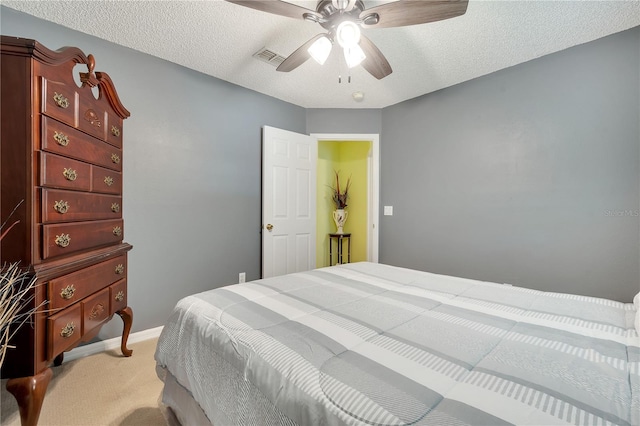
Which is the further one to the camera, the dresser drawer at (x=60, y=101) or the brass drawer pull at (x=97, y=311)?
the brass drawer pull at (x=97, y=311)

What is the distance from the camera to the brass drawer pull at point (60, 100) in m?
1.30

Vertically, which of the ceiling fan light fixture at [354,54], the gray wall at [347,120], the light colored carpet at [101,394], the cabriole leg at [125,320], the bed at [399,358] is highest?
the gray wall at [347,120]

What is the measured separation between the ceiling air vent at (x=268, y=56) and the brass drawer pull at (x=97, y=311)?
215cm

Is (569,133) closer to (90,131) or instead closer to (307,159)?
(307,159)

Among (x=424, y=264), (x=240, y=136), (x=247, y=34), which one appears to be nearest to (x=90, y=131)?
(x=247, y=34)

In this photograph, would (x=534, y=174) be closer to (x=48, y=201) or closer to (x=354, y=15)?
(x=354, y=15)

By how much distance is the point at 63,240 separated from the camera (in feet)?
4.36

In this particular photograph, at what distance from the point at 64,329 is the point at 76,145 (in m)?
0.92

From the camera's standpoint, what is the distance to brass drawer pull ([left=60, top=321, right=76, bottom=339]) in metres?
1.30

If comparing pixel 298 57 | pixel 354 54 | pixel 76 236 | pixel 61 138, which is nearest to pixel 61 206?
pixel 76 236

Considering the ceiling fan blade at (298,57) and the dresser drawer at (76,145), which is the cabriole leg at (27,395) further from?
the ceiling fan blade at (298,57)

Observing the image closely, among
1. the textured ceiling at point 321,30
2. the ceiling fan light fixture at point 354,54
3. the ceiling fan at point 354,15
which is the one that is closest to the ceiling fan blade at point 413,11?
the ceiling fan at point 354,15

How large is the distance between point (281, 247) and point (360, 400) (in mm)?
2687

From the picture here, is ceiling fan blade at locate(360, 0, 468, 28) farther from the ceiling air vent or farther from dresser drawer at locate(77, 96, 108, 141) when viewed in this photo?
dresser drawer at locate(77, 96, 108, 141)
